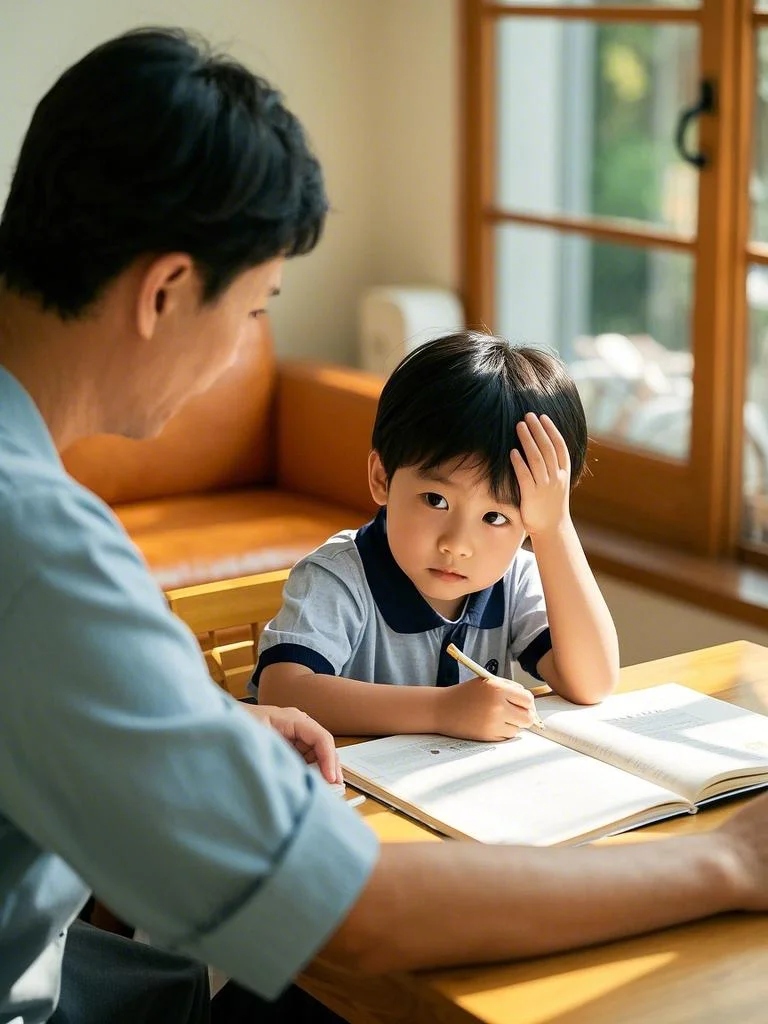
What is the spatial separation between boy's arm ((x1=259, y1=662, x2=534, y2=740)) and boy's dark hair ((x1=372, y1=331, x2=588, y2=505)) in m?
Answer: 0.25

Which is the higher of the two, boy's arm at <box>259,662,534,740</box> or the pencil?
the pencil

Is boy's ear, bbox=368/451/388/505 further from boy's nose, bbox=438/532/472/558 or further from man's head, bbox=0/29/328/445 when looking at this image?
man's head, bbox=0/29/328/445

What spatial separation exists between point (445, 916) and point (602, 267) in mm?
2572

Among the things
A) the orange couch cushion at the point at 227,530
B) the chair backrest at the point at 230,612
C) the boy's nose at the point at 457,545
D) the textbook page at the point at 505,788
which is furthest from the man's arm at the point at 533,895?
the orange couch cushion at the point at 227,530

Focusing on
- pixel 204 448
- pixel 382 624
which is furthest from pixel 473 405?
pixel 204 448

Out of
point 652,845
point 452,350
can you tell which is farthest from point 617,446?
point 652,845

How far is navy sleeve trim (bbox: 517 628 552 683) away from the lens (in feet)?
5.54

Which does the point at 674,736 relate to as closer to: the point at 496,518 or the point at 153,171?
the point at 496,518

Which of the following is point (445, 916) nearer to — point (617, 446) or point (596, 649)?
point (596, 649)

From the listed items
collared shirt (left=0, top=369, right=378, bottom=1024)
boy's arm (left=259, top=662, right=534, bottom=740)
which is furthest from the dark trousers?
collared shirt (left=0, top=369, right=378, bottom=1024)

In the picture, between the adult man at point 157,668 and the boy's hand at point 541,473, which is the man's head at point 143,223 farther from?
the boy's hand at point 541,473

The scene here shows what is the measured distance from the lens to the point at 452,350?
164 cm

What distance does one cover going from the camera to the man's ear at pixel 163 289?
0.93m

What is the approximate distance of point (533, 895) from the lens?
1.02m
